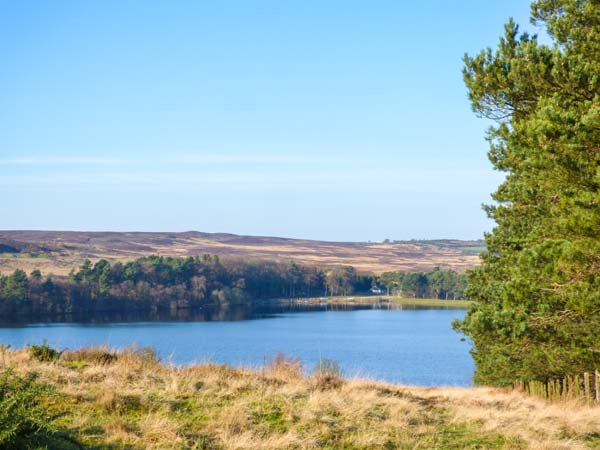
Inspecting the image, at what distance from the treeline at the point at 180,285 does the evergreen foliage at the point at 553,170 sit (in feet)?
272

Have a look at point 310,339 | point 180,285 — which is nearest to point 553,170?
point 310,339

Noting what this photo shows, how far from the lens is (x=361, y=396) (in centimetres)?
1092

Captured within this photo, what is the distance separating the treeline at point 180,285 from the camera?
9694 cm

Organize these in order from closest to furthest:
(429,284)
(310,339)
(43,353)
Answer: (43,353) → (310,339) → (429,284)

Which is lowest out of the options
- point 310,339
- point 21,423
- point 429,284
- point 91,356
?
point 310,339

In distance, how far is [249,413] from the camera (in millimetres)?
9062

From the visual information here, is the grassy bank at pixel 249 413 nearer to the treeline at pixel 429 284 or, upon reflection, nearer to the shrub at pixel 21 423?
the shrub at pixel 21 423

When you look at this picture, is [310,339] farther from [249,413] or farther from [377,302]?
[377,302]

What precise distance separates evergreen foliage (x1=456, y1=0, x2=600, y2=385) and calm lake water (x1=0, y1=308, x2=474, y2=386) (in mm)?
15475

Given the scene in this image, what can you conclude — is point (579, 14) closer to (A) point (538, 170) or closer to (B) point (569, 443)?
(A) point (538, 170)

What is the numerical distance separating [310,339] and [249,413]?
55328 millimetres

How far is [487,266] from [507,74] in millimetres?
10586

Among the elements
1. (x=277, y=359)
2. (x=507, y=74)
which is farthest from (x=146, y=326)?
(x=507, y=74)

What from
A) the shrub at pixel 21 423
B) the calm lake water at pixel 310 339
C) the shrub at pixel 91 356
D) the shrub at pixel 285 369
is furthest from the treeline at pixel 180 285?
the shrub at pixel 21 423
